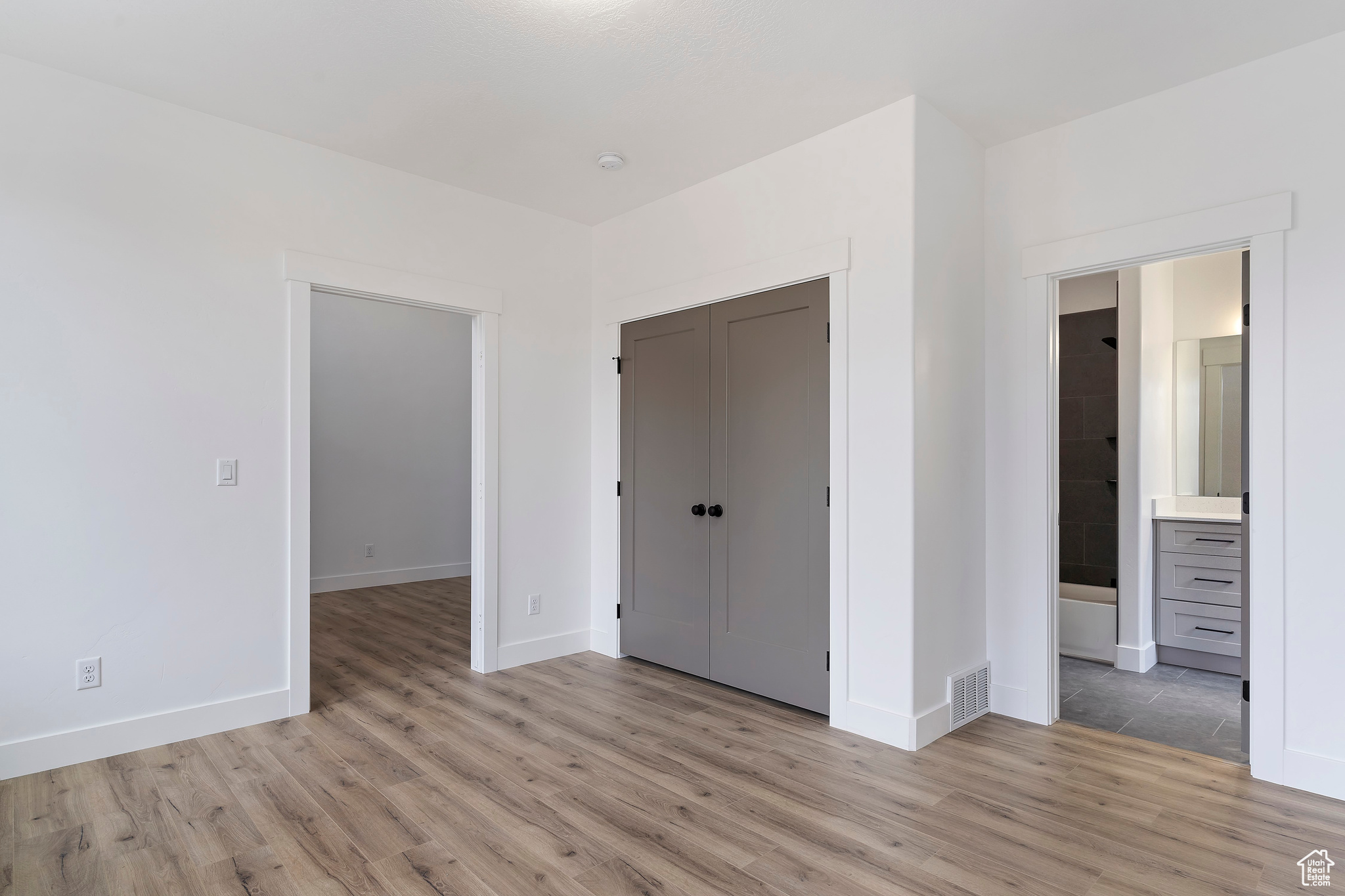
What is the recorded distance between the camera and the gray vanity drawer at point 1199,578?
410 centimetres

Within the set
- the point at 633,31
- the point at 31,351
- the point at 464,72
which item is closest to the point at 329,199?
the point at 464,72

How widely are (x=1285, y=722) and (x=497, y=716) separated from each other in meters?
3.33

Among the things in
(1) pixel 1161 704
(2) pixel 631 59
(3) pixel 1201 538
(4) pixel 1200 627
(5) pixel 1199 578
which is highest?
(2) pixel 631 59

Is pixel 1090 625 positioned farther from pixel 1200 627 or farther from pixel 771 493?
pixel 771 493

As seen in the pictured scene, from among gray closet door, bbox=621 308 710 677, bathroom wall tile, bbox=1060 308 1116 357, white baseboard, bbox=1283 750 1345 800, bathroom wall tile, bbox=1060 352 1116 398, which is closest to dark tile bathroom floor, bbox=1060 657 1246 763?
white baseboard, bbox=1283 750 1345 800

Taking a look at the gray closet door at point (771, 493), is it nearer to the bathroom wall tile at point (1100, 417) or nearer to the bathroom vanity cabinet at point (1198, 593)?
the bathroom vanity cabinet at point (1198, 593)

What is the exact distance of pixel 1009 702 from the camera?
346 centimetres

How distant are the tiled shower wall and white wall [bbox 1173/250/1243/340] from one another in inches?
15.3

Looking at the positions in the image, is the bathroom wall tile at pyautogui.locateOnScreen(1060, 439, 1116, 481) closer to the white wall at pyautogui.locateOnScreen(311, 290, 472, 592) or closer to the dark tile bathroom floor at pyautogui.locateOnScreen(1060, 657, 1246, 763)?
the dark tile bathroom floor at pyautogui.locateOnScreen(1060, 657, 1246, 763)

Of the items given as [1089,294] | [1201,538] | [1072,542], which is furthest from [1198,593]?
[1089,294]

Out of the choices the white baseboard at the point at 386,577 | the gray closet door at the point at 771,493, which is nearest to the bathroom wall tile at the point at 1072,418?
the gray closet door at the point at 771,493

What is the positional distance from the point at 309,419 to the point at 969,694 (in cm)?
358

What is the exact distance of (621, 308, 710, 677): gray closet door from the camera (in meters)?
4.07

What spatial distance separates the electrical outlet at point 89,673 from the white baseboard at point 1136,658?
5344 millimetres
